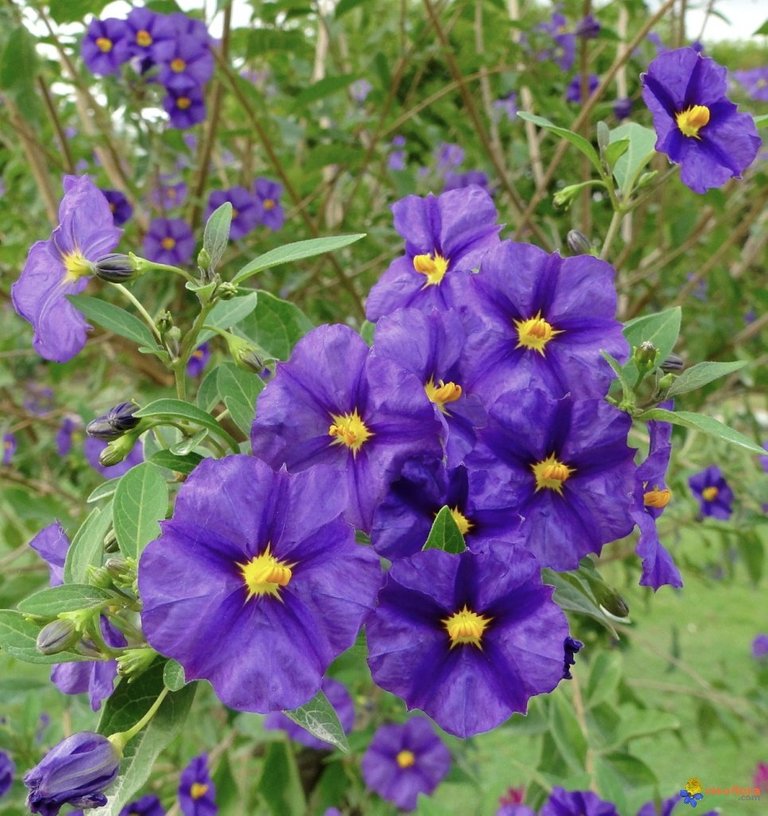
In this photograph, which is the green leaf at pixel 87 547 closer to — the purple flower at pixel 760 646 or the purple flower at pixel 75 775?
the purple flower at pixel 75 775

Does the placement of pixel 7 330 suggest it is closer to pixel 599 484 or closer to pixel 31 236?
pixel 31 236

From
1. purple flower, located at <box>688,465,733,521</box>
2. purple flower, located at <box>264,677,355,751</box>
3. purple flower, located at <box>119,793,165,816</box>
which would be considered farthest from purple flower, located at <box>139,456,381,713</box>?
purple flower, located at <box>688,465,733,521</box>

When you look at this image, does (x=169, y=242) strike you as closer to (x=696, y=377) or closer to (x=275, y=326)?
(x=275, y=326)

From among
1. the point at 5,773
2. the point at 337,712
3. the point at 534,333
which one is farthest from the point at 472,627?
the point at 337,712

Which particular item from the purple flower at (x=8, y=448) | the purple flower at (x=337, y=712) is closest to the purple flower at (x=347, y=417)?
the purple flower at (x=337, y=712)

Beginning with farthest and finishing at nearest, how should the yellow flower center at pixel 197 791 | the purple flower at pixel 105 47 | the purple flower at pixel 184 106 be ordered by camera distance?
the purple flower at pixel 184 106 < the purple flower at pixel 105 47 < the yellow flower center at pixel 197 791

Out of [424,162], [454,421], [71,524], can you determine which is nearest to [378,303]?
[454,421]
